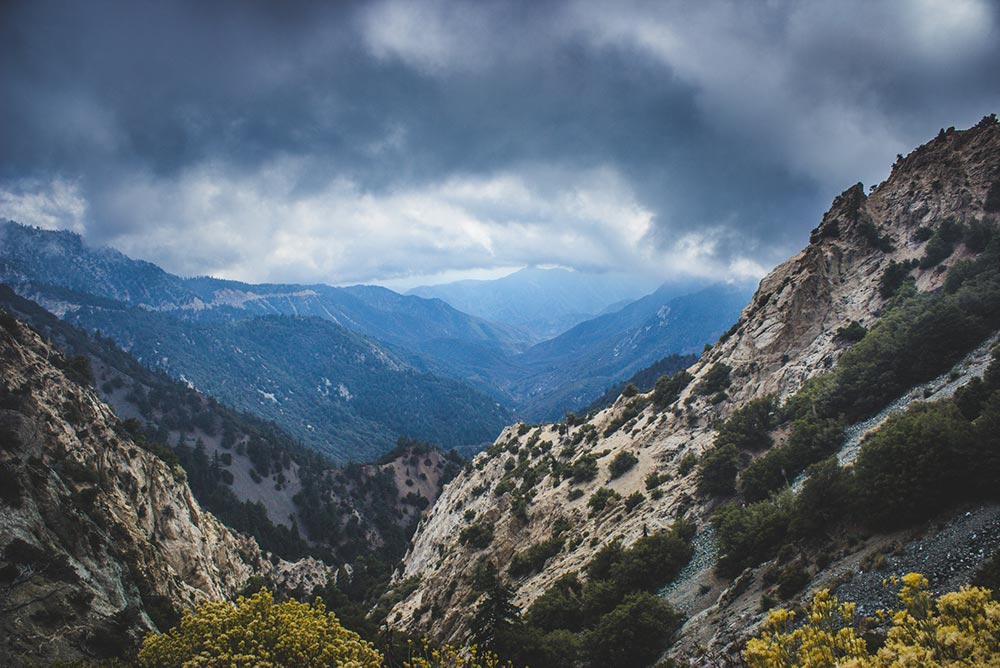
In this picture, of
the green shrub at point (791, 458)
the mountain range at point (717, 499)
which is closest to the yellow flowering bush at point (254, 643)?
the mountain range at point (717, 499)

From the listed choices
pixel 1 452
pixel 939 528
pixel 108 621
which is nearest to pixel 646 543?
pixel 939 528

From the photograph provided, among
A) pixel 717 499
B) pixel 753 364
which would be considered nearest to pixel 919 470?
pixel 717 499

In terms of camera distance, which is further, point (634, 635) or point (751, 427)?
point (751, 427)

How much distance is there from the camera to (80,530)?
97.8 ft

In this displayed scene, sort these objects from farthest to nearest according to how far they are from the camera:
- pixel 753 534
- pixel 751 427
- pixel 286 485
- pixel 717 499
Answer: pixel 286 485 → pixel 751 427 → pixel 717 499 → pixel 753 534

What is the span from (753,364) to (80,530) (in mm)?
57570

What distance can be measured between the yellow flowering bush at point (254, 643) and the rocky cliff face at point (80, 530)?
7851 millimetres

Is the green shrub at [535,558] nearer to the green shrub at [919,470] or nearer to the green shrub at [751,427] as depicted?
the green shrub at [751,427]

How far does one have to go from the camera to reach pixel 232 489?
156 meters

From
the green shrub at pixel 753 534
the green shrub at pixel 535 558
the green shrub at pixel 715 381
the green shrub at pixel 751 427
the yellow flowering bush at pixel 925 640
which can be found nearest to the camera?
the yellow flowering bush at pixel 925 640

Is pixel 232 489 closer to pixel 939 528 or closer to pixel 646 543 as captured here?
pixel 646 543

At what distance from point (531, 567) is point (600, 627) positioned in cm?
2030

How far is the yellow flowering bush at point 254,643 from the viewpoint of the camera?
15945mm

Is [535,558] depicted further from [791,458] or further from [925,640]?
[925,640]
